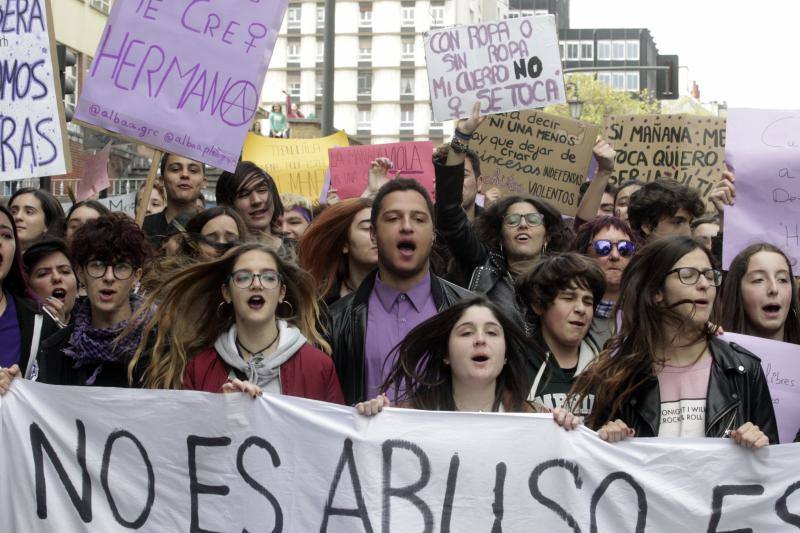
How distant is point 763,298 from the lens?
5.43 meters

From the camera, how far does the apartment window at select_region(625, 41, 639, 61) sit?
373 feet

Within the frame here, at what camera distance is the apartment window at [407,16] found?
96.5m

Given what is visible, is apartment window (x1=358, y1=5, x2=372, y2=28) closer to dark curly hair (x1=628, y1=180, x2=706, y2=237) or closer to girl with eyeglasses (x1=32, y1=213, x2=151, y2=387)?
dark curly hair (x1=628, y1=180, x2=706, y2=237)

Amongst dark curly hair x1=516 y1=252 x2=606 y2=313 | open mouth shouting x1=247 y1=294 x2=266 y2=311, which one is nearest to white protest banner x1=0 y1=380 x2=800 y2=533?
open mouth shouting x1=247 y1=294 x2=266 y2=311

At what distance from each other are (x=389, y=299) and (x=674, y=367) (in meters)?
1.28

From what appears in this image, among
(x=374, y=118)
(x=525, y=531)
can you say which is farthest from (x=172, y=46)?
(x=374, y=118)

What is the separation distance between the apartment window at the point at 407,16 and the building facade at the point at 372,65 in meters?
0.03

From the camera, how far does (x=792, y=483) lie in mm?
4406

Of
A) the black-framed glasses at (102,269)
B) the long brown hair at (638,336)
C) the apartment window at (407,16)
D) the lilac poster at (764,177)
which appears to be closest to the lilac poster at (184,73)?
the black-framed glasses at (102,269)

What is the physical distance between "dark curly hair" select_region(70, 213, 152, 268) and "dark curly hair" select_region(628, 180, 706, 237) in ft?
8.45

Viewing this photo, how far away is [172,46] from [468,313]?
266cm

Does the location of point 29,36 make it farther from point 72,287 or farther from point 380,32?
point 380,32

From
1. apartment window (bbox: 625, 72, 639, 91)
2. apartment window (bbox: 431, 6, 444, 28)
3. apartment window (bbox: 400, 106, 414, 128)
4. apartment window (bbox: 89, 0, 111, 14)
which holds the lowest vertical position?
apartment window (bbox: 89, 0, 111, 14)

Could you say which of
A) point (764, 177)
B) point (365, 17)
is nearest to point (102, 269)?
point (764, 177)
